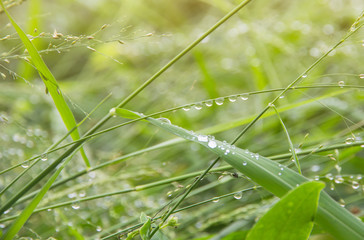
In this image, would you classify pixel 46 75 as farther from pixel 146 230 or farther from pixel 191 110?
pixel 191 110

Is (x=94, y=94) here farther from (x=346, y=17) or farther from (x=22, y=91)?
(x=346, y=17)

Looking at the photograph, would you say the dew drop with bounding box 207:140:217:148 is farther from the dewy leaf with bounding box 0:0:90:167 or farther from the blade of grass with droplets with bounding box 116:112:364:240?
the dewy leaf with bounding box 0:0:90:167

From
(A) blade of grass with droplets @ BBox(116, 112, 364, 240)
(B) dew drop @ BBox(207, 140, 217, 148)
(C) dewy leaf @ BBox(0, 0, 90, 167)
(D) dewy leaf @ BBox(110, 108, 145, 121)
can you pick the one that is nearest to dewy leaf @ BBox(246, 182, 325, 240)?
(A) blade of grass with droplets @ BBox(116, 112, 364, 240)

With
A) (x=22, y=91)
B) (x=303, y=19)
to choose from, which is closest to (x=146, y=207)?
(x=22, y=91)

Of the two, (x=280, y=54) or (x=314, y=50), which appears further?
(x=280, y=54)

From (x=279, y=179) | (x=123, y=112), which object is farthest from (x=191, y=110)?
(x=279, y=179)

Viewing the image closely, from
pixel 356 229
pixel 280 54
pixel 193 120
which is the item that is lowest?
pixel 356 229
